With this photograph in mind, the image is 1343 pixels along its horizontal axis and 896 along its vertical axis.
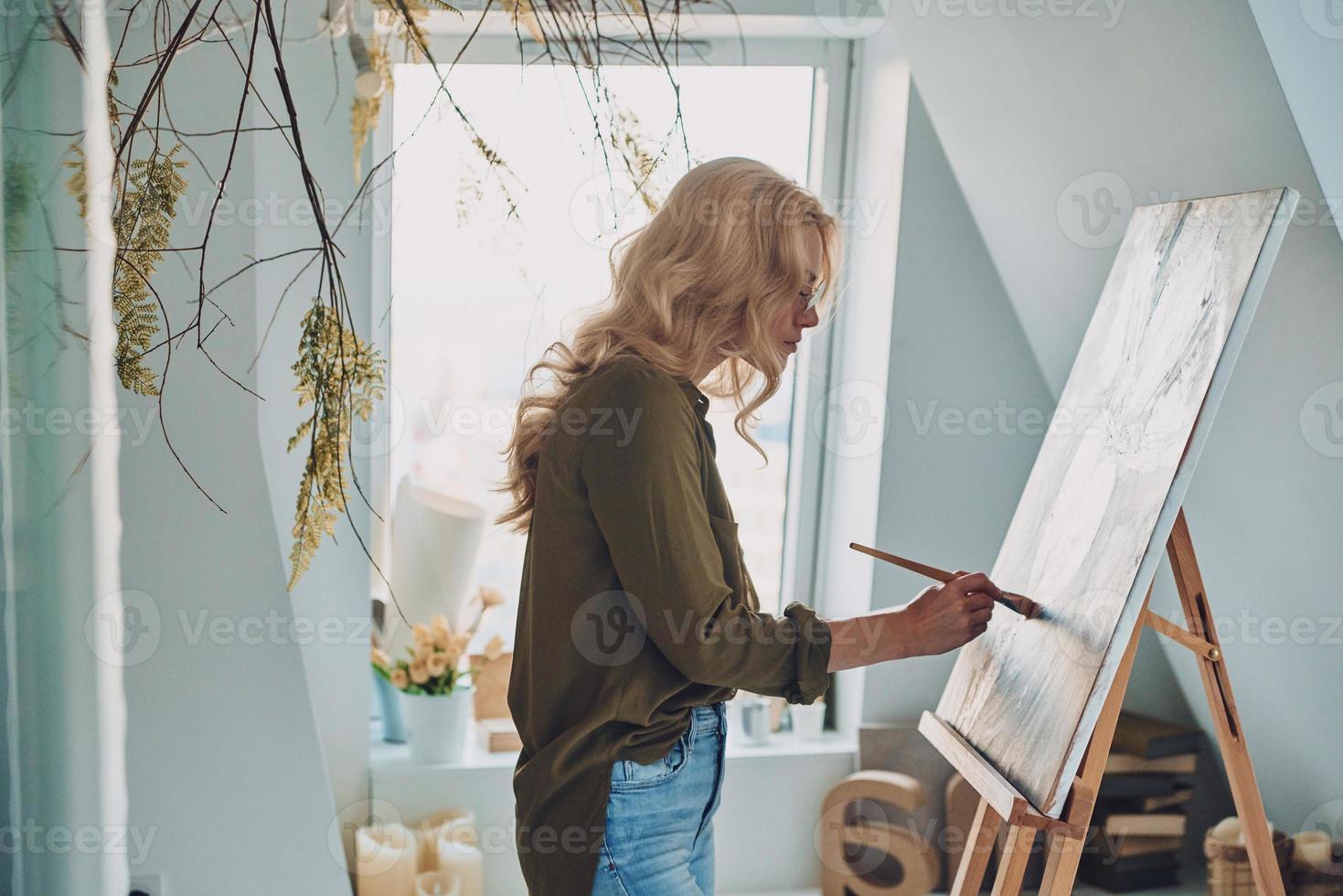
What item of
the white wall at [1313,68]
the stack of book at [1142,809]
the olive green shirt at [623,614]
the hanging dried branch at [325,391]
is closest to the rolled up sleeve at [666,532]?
the olive green shirt at [623,614]

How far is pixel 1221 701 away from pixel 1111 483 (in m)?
0.31

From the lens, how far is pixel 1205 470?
191 centimetres

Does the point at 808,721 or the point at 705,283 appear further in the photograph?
the point at 808,721

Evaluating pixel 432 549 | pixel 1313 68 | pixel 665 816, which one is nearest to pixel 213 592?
pixel 432 549

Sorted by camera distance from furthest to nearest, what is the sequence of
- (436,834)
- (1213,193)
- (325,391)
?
(436,834) → (1213,193) → (325,391)

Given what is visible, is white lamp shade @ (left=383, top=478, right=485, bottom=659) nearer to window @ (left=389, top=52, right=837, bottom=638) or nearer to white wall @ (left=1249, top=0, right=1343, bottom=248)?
window @ (left=389, top=52, right=837, bottom=638)

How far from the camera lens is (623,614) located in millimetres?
1150

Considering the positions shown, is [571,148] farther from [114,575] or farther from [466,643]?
[114,575]

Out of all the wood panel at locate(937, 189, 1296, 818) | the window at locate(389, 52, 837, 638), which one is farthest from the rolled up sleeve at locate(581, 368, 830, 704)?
the window at locate(389, 52, 837, 638)

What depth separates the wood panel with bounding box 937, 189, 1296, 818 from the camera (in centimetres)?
118

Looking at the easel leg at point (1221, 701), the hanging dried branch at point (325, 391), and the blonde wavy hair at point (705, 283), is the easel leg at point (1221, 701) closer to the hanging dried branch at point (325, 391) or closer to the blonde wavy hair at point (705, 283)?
the blonde wavy hair at point (705, 283)

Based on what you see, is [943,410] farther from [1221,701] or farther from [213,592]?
[213,592]

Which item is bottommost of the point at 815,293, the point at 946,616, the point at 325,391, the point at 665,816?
the point at 665,816

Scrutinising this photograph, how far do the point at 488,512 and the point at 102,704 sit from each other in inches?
45.7
